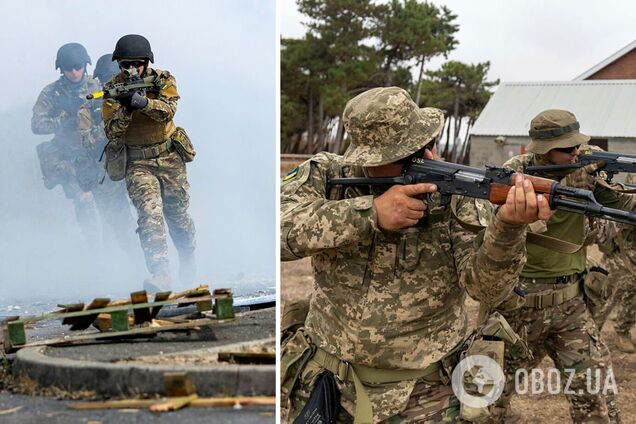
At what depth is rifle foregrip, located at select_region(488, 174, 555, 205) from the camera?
2373mm

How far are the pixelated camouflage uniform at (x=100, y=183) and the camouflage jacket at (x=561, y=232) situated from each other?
1974 millimetres

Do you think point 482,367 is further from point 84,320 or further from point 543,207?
point 84,320

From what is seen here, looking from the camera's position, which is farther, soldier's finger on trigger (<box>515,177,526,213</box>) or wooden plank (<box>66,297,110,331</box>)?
wooden plank (<box>66,297,110,331</box>)

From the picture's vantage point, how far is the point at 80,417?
3.03 metres

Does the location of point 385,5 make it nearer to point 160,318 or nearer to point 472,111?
point 472,111

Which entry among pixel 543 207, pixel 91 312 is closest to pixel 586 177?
pixel 543 207

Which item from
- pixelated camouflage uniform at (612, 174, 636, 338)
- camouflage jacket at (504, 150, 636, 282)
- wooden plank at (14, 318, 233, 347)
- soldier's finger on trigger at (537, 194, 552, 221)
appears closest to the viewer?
soldier's finger on trigger at (537, 194, 552, 221)

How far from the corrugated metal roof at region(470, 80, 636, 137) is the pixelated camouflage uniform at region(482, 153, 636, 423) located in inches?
470

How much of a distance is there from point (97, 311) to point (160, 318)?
0.29 metres

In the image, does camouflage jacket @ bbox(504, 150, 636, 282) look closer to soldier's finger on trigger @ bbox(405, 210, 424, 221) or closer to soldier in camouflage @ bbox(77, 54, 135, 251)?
soldier's finger on trigger @ bbox(405, 210, 424, 221)

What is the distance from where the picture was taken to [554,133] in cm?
412

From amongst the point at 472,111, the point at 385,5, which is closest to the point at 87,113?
the point at 385,5

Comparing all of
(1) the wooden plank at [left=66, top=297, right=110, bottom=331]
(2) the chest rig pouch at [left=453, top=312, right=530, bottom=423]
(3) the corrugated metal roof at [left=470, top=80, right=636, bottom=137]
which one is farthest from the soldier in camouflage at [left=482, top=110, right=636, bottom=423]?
(3) the corrugated metal roof at [left=470, top=80, right=636, bottom=137]

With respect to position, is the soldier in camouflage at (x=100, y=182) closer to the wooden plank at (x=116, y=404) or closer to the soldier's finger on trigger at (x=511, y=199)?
the wooden plank at (x=116, y=404)
